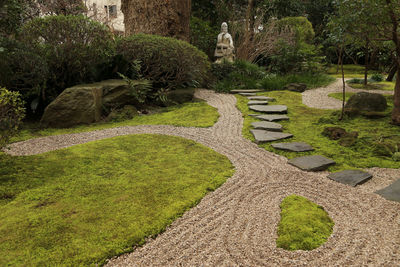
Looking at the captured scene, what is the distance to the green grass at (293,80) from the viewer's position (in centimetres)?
942

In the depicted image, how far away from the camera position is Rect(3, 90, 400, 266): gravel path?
1900 mm

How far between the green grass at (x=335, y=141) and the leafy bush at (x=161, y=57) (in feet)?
6.15

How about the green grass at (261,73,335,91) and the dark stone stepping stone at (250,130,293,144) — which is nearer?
the dark stone stepping stone at (250,130,293,144)

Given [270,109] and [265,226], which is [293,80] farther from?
[265,226]

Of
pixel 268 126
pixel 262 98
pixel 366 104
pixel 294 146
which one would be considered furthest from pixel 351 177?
pixel 262 98

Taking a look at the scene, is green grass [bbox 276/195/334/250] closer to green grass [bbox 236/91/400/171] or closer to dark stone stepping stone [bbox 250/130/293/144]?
green grass [bbox 236/91/400/171]

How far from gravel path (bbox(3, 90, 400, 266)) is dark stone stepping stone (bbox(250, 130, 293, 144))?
2.64 ft

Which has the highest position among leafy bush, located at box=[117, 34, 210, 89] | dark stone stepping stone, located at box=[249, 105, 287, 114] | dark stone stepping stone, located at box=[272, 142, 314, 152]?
leafy bush, located at box=[117, 34, 210, 89]

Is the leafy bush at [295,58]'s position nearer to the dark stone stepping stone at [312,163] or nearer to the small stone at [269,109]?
the small stone at [269,109]

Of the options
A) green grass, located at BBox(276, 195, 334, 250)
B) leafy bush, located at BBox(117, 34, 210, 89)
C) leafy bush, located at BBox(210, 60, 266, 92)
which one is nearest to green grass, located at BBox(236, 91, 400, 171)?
green grass, located at BBox(276, 195, 334, 250)

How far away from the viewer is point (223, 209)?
254 centimetres

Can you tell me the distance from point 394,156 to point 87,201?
156 inches

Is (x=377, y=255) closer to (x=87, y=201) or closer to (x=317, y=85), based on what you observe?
(x=87, y=201)

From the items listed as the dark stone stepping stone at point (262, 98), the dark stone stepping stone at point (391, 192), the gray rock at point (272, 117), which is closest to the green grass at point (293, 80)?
the dark stone stepping stone at point (262, 98)
